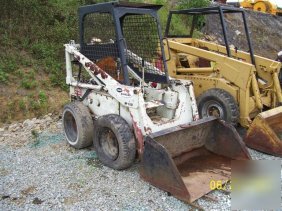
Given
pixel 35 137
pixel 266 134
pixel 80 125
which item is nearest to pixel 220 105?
pixel 266 134

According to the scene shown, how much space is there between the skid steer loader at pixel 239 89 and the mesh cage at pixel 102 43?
1.16 m

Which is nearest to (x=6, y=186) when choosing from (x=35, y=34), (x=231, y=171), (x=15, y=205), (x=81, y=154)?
(x=15, y=205)

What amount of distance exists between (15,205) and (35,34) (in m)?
6.18

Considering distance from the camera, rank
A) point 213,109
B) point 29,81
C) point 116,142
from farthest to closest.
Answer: point 29,81 < point 213,109 < point 116,142

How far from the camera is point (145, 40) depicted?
5418 mm

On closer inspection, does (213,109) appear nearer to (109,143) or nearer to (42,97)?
(109,143)

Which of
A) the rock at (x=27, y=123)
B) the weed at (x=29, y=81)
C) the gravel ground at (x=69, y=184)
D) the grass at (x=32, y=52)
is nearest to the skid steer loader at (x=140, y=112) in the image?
the gravel ground at (x=69, y=184)

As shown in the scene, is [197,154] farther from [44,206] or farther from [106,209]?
[44,206]

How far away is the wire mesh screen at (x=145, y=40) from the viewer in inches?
211

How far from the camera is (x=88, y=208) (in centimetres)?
388

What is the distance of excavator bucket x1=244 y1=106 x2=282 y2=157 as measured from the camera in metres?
5.14

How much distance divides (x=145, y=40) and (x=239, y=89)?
1828 mm

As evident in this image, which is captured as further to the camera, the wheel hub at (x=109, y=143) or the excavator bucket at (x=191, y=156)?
the wheel hub at (x=109, y=143)

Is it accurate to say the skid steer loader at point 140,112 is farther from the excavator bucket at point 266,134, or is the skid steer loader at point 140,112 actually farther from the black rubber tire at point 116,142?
the excavator bucket at point 266,134
